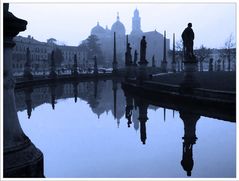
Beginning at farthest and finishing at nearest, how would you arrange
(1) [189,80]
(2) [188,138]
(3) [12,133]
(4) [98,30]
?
(4) [98,30] < (1) [189,80] < (2) [188,138] < (3) [12,133]

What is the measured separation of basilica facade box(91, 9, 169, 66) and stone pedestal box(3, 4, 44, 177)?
10100 cm

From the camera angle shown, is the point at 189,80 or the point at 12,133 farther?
the point at 189,80

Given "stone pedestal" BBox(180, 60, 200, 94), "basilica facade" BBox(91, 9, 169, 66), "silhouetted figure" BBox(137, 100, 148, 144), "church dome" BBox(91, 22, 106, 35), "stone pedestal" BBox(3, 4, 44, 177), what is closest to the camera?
"stone pedestal" BBox(3, 4, 44, 177)

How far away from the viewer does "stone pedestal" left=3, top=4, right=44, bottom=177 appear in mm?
4418

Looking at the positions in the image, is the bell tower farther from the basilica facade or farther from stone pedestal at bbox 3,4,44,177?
stone pedestal at bbox 3,4,44,177

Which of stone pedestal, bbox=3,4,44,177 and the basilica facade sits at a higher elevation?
the basilica facade

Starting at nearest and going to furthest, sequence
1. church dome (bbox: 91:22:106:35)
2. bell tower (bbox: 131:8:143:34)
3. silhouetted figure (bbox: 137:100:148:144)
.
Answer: silhouetted figure (bbox: 137:100:148:144)
church dome (bbox: 91:22:106:35)
bell tower (bbox: 131:8:143:34)

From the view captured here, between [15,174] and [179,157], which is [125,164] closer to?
[179,157]

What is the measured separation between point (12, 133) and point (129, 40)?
126m

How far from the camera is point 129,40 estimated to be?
129125 mm

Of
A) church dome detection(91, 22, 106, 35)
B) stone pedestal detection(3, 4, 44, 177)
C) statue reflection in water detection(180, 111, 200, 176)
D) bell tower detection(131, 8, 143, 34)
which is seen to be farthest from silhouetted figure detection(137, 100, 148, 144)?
bell tower detection(131, 8, 143, 34)

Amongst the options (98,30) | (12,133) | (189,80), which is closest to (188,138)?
(12,133)

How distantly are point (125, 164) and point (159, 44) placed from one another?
118403mm

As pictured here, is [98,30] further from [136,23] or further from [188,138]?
[188,138]
